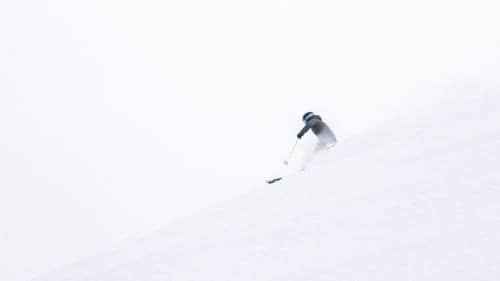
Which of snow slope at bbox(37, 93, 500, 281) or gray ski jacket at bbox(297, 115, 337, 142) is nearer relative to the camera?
snow slope at bbox(37, 93, 500, 281)

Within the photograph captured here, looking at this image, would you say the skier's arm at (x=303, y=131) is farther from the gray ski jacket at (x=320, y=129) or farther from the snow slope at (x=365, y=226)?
the snow slope at (x=365, y=226)

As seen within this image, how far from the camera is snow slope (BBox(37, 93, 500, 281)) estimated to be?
161 inches

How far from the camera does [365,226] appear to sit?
4.96 m

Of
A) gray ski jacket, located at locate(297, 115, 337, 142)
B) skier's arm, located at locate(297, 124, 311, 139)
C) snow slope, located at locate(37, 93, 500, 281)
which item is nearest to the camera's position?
snow slope, located at locate(37, 93, 500, 281)

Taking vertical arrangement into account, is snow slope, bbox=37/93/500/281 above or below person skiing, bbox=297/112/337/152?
below

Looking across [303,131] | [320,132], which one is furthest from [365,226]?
[320,132]

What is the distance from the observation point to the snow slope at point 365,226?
4.09 m

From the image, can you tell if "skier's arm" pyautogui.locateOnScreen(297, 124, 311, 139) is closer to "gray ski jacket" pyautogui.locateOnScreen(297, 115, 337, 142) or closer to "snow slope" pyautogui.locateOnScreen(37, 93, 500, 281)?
"gray ski jacket" pyautogui.locateOnScreen(297, 115, 337, 142)

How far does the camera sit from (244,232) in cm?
600

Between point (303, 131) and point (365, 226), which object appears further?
point (303, 131)

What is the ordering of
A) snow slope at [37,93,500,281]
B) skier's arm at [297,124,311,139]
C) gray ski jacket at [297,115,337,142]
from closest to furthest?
snow slope at [37,93,500,281], skier's arm at [297,124,311,139], gray ski jacket at [297,115,337,142]

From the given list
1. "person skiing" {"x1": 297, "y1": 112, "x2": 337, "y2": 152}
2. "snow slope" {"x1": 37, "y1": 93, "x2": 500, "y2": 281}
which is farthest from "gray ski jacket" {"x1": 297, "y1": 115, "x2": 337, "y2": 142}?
"snow slope" {"x1": 37, "y1": 93, "x2": 500, "y2": 281}

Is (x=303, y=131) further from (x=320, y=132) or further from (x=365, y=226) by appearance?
(x=365, y=226)

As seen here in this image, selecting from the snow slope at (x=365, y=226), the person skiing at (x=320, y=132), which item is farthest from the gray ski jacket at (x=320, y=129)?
the snow slope at (x=365, y=226)
